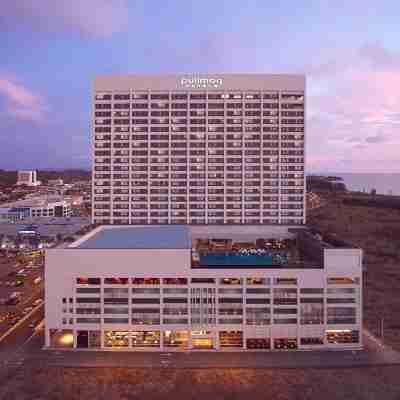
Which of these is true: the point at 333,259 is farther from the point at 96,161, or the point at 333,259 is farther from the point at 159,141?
the point at 96,161

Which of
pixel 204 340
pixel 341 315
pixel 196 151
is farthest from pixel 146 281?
pixel 196 151

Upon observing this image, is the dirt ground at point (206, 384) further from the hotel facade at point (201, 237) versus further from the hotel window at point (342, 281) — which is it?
the hotel window at point (342, 281)

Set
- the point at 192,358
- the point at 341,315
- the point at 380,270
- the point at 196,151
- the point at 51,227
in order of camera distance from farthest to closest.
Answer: the point at 51,227 → the point at 380,270 → the point at 196,151 → the point at 341,315 → the point at 192,358

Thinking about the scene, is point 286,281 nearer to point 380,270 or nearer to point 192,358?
point 192,358

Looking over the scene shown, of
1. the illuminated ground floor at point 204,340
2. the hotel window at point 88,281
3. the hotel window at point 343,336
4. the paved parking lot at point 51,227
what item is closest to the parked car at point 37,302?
the illuminated ground floor at point 204,340

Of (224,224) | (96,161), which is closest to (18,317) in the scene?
(96,161)

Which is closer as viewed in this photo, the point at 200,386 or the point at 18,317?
the point at 200,386
